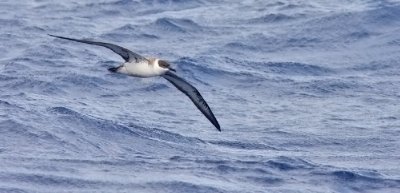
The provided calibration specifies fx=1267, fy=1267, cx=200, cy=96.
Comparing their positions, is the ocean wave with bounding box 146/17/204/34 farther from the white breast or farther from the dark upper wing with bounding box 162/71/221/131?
the white breast

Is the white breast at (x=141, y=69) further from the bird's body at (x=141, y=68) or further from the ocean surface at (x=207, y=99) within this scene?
the ocean surface at (x=207, y=99)

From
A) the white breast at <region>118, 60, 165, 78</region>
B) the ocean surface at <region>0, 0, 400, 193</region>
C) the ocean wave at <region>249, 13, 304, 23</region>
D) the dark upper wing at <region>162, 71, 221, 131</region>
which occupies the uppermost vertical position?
the white breast at <region>118, 60, 165, 78</region>

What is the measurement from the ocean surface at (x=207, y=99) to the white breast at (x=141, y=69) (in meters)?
1.45

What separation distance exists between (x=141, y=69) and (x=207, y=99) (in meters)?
5.33

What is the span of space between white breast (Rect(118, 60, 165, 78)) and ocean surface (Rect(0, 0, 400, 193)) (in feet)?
4.76

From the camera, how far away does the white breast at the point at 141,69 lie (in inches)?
756

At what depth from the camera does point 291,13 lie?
31297 mm

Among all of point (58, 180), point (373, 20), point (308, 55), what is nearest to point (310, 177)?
point (58, 180)

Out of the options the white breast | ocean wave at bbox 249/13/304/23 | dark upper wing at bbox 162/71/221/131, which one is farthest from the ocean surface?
the white breast

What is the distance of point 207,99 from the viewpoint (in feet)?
80.3

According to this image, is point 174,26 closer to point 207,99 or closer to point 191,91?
point 207,99

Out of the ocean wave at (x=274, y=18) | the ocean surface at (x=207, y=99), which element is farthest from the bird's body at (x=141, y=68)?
the ocean wave at (x=274, y=18)

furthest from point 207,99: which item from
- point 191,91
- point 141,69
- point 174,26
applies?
point 174,26

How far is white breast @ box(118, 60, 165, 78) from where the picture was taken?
1920 cm
